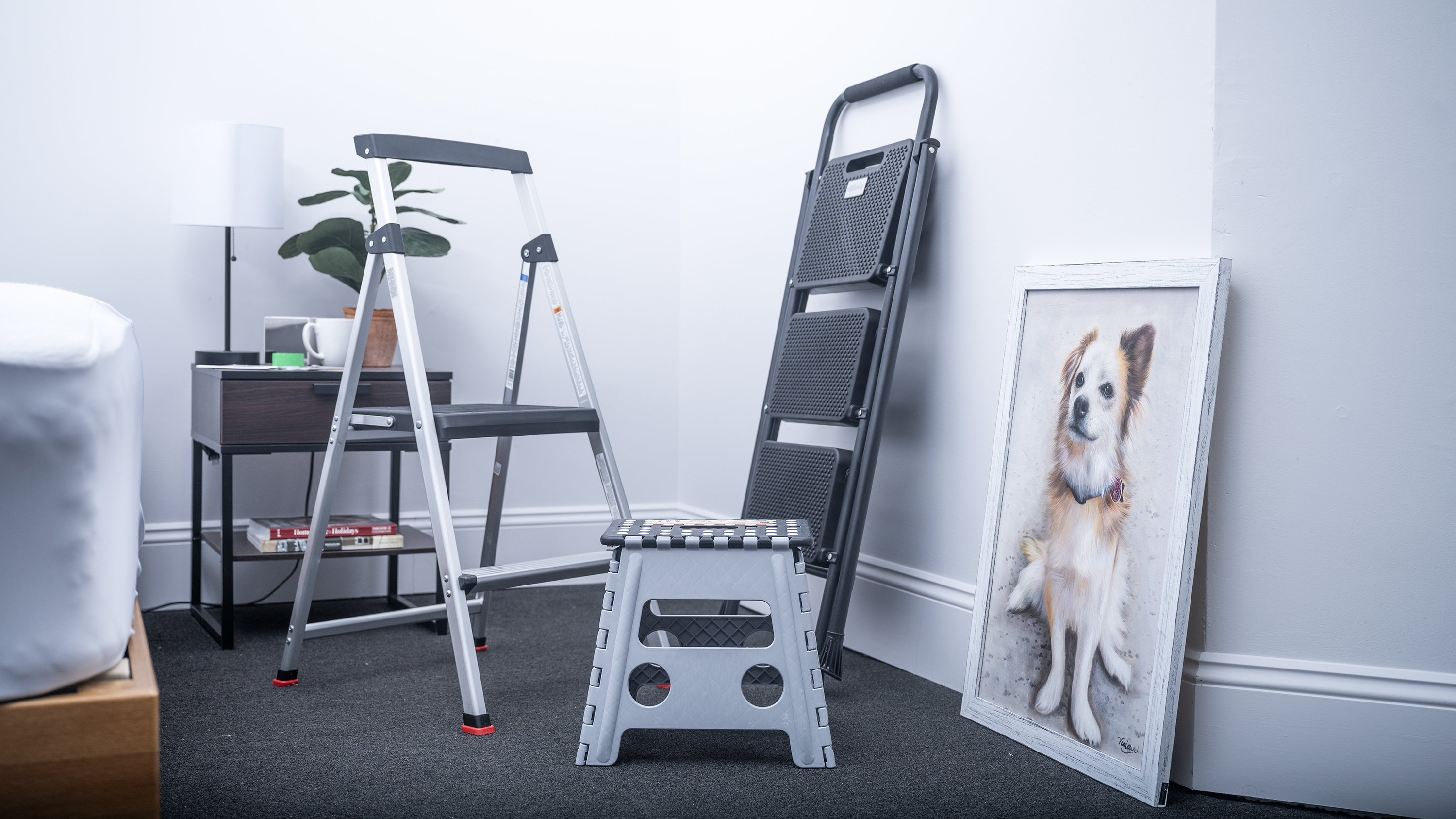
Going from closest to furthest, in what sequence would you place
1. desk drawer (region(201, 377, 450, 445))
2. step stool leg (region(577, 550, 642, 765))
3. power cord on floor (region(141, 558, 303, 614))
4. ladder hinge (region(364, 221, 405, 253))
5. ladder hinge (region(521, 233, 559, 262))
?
1. step stool leg (region(577, 550, 642, 765))
2. ladder hinge (region(364, 221, 405, 253))
3. ladder hinge (region(521, 233, 559, 262))
4. desk drawer (region(201, 377, 450, 445))
5. power cord on floor (region(141, 558, 303, 614))

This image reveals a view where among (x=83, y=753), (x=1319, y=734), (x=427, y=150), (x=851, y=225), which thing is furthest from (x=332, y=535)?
(x=1319, y=734)

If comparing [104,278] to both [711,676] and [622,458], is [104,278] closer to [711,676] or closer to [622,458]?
[622,458]

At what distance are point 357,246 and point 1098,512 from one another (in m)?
1.71

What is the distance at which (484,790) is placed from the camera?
1.40 metres

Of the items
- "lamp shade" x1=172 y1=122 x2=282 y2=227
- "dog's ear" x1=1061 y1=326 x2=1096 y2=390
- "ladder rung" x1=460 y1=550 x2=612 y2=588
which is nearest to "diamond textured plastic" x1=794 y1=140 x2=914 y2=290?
"dog's ear" x1=1061 y1=326 x2=1096 y2=390

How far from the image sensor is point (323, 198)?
2.30 metres

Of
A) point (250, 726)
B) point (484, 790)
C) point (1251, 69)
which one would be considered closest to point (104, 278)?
point (250, 726)

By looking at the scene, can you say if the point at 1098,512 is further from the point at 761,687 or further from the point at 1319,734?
the point at 761,687

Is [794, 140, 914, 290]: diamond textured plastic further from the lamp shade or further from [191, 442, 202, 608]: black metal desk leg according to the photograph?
[191, 442, 202, 608]: black metal desk leg

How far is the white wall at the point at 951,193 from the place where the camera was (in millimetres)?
1585

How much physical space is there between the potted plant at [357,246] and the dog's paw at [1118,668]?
5.28ft

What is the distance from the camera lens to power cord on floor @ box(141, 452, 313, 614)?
8.14 ft

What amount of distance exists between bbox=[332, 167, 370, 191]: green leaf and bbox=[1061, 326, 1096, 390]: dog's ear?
152 cm

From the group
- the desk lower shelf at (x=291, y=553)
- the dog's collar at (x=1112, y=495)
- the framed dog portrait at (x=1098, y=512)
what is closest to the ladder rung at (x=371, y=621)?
the desk lower shelf at (x=291, y=553)
